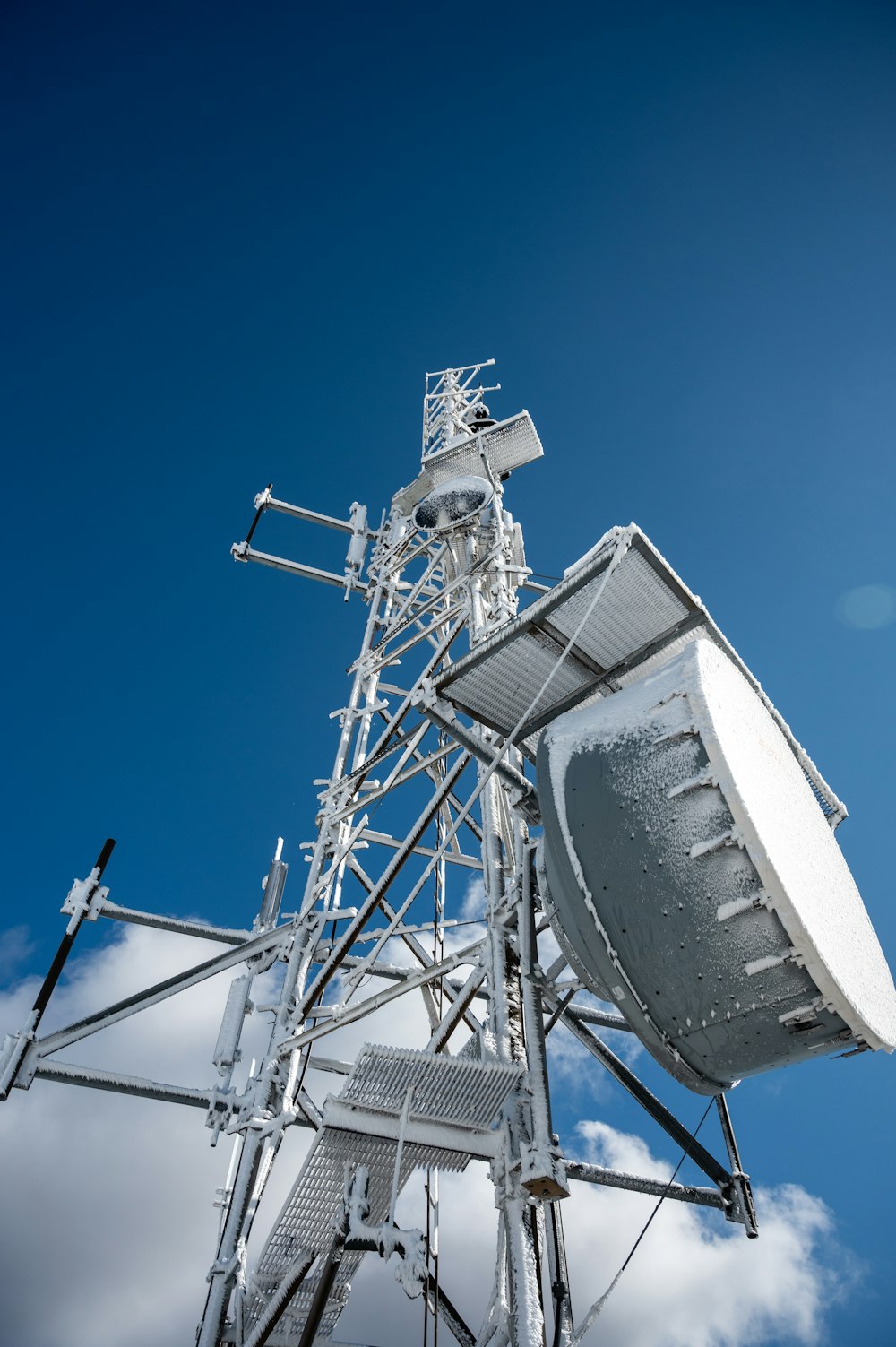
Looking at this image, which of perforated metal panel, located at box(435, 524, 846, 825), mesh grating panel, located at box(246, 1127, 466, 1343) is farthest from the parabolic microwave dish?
mesh grating panel, located at box(246, 1127, 466, 1343)

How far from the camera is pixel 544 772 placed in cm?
748

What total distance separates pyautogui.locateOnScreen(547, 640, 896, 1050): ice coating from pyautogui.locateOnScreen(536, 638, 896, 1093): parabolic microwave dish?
2cm

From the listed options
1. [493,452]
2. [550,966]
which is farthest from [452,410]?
[550,966]

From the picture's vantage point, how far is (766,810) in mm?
6574

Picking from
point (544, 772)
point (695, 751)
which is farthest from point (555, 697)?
point (695, 751)

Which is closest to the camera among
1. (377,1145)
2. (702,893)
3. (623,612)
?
(702,893)

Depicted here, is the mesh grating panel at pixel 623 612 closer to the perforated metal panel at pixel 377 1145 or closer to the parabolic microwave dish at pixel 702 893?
the parabolic microwave dish at pixel 702 893

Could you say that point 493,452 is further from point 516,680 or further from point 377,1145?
point 377,1145

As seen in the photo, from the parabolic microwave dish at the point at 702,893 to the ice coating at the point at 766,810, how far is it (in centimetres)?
2

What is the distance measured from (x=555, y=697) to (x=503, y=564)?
5290 millimetres

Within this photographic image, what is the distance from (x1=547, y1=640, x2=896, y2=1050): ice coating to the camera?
6004 mm

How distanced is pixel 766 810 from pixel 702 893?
0.91m

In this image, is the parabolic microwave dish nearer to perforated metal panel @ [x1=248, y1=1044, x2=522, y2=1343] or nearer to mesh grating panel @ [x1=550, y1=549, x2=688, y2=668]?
mesh grating panel @ [x1=550, y1=549, x2=688, y2=668]

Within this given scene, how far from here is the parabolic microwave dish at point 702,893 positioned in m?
6.03
